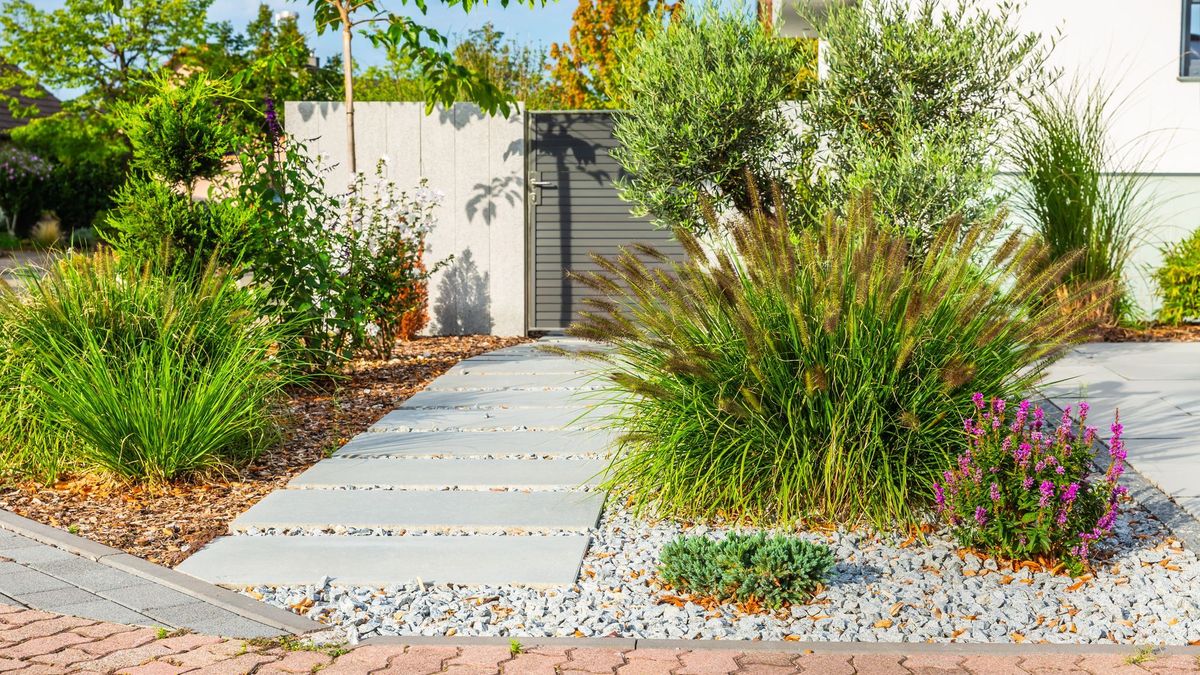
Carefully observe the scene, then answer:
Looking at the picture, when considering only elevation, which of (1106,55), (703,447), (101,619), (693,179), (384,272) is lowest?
(101,619)

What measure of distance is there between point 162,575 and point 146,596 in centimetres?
20

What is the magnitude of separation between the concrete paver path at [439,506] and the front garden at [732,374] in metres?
0.12

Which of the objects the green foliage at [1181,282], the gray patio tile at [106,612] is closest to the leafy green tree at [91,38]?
the green foliage at [1181,282]

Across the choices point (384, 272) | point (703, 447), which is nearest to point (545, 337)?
point (384, 272)

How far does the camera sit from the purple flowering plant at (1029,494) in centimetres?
418

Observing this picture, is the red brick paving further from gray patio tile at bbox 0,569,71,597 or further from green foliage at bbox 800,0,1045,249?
green foliage at bbox 800,0,1045,249

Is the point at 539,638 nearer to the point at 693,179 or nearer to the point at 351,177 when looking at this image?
the point at 693,179

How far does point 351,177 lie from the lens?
8734mm

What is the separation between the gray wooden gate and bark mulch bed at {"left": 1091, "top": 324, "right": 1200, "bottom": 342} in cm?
351

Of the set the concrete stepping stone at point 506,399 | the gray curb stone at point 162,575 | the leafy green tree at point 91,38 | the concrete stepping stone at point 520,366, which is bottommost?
the gray curb stone at point 162,575

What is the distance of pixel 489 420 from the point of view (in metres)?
6.75

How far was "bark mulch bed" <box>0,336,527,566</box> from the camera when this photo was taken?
4.86 metres

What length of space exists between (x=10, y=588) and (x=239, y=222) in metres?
3.35

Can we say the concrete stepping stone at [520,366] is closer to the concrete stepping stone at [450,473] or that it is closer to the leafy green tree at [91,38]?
the concrete stepping stone at [450,473]
